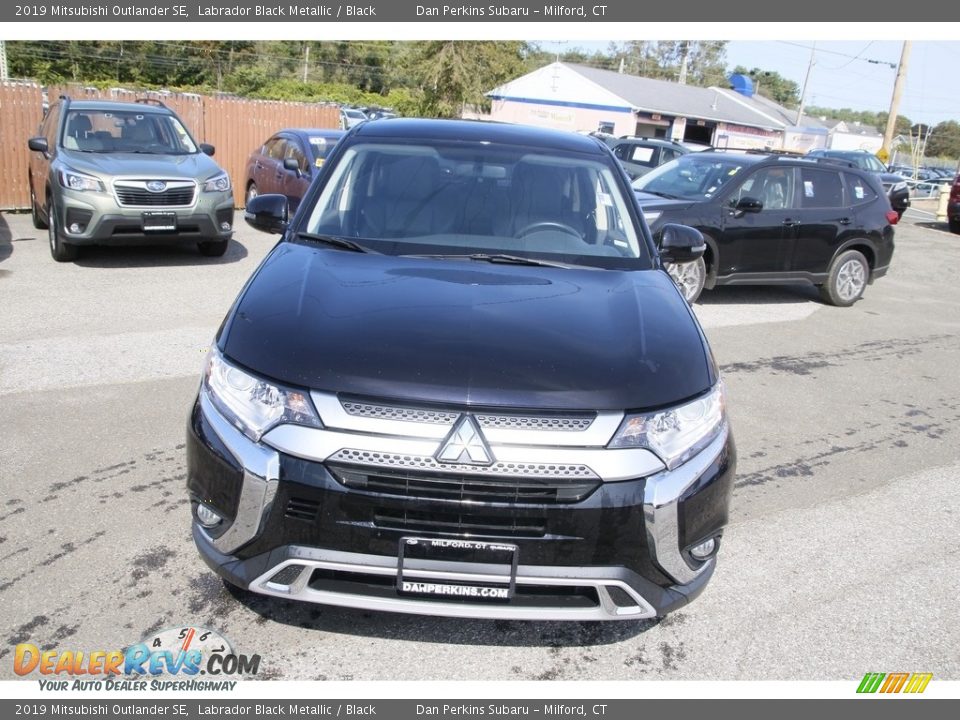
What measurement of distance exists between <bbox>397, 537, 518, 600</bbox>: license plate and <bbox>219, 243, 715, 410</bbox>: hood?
0.45 meters

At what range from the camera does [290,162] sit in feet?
41.8

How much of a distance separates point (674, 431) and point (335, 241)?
6.16 feet

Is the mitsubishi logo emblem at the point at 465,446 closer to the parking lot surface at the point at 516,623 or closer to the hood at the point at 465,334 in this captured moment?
the hood at the point at 465,334

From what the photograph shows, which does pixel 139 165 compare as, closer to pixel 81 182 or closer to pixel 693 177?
pixel 81 182

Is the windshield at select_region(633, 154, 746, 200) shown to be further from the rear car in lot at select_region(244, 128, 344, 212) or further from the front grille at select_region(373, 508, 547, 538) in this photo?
the front grille at select_region(373, 508, 547, 538)

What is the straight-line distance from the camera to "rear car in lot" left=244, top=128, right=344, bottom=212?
12.6 meters

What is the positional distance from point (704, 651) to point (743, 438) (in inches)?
103

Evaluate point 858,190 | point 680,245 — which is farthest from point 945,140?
point 680,245

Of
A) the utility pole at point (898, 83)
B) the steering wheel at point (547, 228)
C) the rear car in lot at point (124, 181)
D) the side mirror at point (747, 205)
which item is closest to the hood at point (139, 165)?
the rear car in lot at point (124, 181)

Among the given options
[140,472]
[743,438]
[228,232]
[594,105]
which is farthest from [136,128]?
[594,105]

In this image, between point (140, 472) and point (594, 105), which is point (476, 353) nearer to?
point (140, 472)

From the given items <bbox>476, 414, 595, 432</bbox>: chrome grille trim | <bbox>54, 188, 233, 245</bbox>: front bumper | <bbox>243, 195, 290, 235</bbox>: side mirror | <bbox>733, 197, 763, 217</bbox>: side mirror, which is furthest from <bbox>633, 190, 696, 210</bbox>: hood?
<bbox>476, 414, 595, 432</bbox>: chrome grille trim

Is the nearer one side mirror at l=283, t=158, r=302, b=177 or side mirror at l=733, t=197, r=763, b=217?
side mirror at l=733, t=197, r=763, b=217

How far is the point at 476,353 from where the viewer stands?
2.84m
